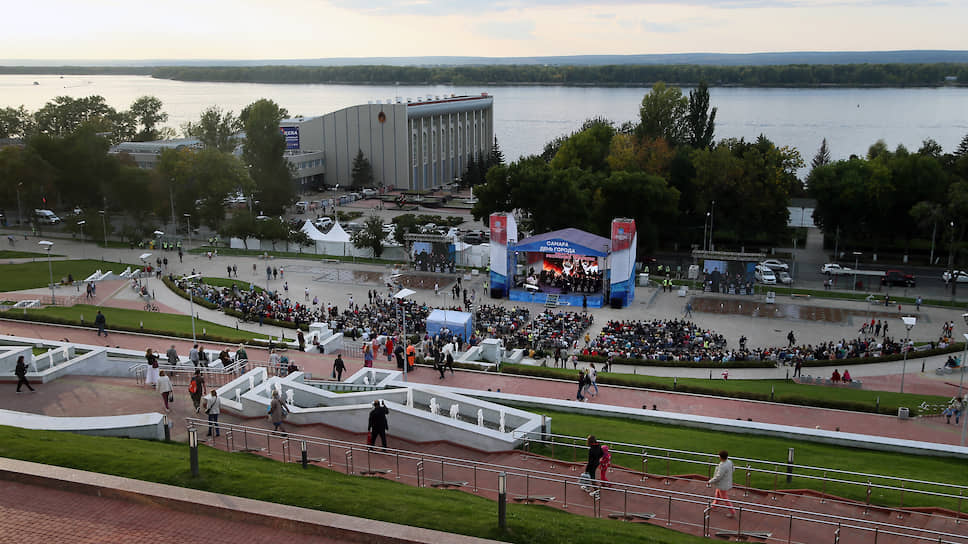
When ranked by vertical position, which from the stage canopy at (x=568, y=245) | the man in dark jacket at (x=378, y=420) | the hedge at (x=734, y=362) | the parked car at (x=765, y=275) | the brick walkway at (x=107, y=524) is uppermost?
the brick walkway at (x=107, y=524)

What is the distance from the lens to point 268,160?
7225 cm

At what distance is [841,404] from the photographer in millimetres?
22875

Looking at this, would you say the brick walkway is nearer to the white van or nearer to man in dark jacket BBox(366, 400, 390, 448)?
man in dark jacket BBox(366, 400, 390, 448)

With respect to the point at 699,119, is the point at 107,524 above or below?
below

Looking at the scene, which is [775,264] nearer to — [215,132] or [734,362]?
[734,362]

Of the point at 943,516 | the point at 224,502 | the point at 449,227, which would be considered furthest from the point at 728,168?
the point at 224,502

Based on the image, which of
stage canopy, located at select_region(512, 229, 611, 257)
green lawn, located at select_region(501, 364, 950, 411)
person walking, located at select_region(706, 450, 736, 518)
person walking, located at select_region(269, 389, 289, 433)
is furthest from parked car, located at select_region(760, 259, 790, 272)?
person walking, located at select_region(269, 389, 289, 433)

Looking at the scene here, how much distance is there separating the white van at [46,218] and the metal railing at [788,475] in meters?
66.6

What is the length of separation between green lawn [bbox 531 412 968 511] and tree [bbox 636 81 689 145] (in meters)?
58.7

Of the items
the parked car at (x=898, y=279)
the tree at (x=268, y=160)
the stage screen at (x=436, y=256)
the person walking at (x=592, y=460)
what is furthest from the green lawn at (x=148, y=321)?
the parked car at (x=898, y=279)

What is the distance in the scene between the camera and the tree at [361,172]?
85.4 m

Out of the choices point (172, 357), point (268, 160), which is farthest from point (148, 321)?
point (268, 160)

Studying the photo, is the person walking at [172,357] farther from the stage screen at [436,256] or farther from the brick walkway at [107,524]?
the stage screen at [436,256]

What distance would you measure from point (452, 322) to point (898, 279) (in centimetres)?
3003
